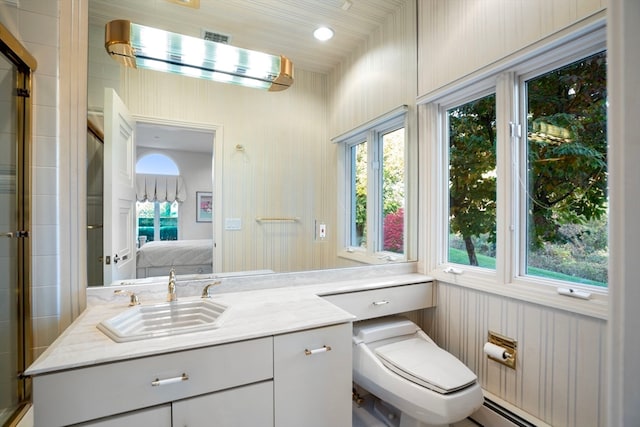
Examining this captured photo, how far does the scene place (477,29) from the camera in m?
1.64

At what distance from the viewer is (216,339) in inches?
40.7

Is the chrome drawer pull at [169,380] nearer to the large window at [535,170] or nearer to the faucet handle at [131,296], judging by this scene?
the faucet handle at [131,296]

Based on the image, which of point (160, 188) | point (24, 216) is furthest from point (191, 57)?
point (24, 216)

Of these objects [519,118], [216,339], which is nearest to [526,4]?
[519,118]

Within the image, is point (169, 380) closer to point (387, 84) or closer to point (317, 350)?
point (317, 350)

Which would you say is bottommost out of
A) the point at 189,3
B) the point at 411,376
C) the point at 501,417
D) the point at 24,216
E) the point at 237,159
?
the point at 501,417

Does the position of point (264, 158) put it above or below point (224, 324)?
above

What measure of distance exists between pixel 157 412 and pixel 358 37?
2.29m

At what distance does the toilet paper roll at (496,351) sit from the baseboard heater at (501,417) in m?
0.25

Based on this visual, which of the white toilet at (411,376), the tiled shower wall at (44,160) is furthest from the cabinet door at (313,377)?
the tiled shower wall at (44,160)

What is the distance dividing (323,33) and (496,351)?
6.94ft

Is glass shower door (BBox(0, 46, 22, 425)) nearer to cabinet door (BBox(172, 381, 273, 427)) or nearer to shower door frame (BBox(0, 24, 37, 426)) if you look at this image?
shower door frame (BBox(0, 24, 37, 426))

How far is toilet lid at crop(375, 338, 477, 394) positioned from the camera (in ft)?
4.30

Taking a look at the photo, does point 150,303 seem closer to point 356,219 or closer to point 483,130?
point 356,219
